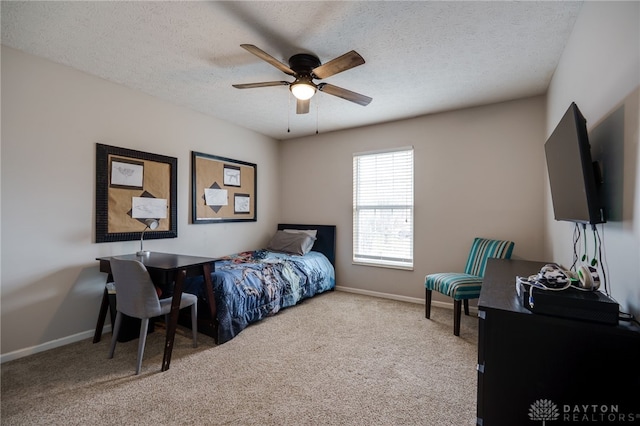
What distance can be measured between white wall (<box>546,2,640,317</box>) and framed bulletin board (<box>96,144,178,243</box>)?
12.5ft

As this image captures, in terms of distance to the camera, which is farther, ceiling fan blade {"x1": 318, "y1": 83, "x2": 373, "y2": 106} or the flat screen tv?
ceiling fan blade {"x1": 318, "y1": 83, "x2": 373, "y2": 106}

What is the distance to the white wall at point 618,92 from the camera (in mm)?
1175

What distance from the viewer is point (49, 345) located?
257cm

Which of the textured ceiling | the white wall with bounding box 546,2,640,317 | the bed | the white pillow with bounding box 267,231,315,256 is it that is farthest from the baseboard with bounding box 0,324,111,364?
the white wall with bounding box 546,2,640,317

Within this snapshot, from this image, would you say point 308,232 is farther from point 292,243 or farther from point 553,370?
point 553,370

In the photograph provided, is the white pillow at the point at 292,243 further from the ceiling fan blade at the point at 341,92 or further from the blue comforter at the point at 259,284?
the ceiling fan blade at the point at 341,92

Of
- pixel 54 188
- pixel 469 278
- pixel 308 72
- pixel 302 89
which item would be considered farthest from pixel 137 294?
pixel 469 278

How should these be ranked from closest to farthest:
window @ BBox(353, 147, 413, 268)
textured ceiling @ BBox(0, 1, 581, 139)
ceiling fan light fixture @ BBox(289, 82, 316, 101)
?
textured ceiling @ BBox(0, 1, 581, 139), ceiling fan light fixture @ BBox(289, 82, 316, 101), window @ BBox(353, 147, 413, 268)

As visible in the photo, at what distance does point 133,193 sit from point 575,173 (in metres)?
3.71

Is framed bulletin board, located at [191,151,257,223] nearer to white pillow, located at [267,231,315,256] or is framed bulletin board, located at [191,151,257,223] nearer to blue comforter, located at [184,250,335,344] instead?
white pillow, located at [267,231,315,256]

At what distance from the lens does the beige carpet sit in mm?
1743

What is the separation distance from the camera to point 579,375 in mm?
1077

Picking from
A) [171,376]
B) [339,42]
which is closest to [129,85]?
[339,42]

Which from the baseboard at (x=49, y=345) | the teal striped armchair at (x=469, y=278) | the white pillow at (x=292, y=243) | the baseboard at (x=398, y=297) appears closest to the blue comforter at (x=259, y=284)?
the white pillow at (x=292, y=243)
